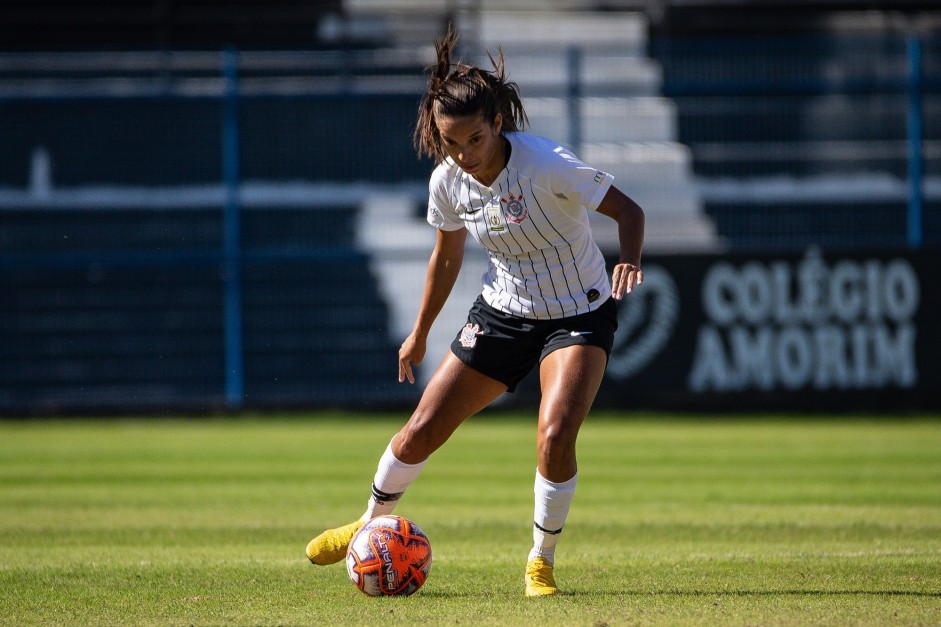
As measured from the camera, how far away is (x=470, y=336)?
6.22 m

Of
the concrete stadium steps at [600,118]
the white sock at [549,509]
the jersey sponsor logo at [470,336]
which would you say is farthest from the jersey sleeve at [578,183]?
the concrete stadium steps at [600,118]

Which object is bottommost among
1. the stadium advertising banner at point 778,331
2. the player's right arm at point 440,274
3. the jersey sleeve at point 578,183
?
the stadium advertising banner at point 778,331

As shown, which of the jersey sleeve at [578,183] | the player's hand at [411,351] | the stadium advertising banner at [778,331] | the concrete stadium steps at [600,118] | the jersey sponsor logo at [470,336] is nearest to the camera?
the jersey sleeve at [578,183]

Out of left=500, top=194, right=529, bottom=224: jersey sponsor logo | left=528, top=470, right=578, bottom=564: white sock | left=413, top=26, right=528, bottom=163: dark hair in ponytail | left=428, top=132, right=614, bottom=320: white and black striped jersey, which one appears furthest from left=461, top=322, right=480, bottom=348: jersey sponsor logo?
left=413, top=26, right=528, bottom=163: dark hair in ponytail

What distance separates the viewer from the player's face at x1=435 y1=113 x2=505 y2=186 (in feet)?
18.7

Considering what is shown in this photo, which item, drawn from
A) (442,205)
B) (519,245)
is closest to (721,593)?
(519,245)

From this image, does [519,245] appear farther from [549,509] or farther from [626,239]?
[549,509]

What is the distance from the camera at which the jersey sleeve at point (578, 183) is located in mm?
5871

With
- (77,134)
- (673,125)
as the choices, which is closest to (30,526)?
(77,134)

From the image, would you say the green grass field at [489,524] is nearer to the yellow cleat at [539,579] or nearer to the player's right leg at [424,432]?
the yellow cleat at [539,579]

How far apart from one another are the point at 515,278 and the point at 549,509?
3.54 ft

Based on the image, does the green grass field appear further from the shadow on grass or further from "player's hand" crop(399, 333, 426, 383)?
"player's hand" crop(399, 333, 426, 383)

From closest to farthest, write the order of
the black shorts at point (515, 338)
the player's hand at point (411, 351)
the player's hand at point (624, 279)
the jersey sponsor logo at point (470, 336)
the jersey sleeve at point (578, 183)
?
the player's hand at point (624, 279), the jersey sleeve at point (578, 183), the black shorts at point (515, 338), the jersey sponsor logo at point (470, 336), the player's hand at point (411, 351)

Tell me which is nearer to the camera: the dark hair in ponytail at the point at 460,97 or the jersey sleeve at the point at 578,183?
the dark hair in ponytail at the point at 460,97
